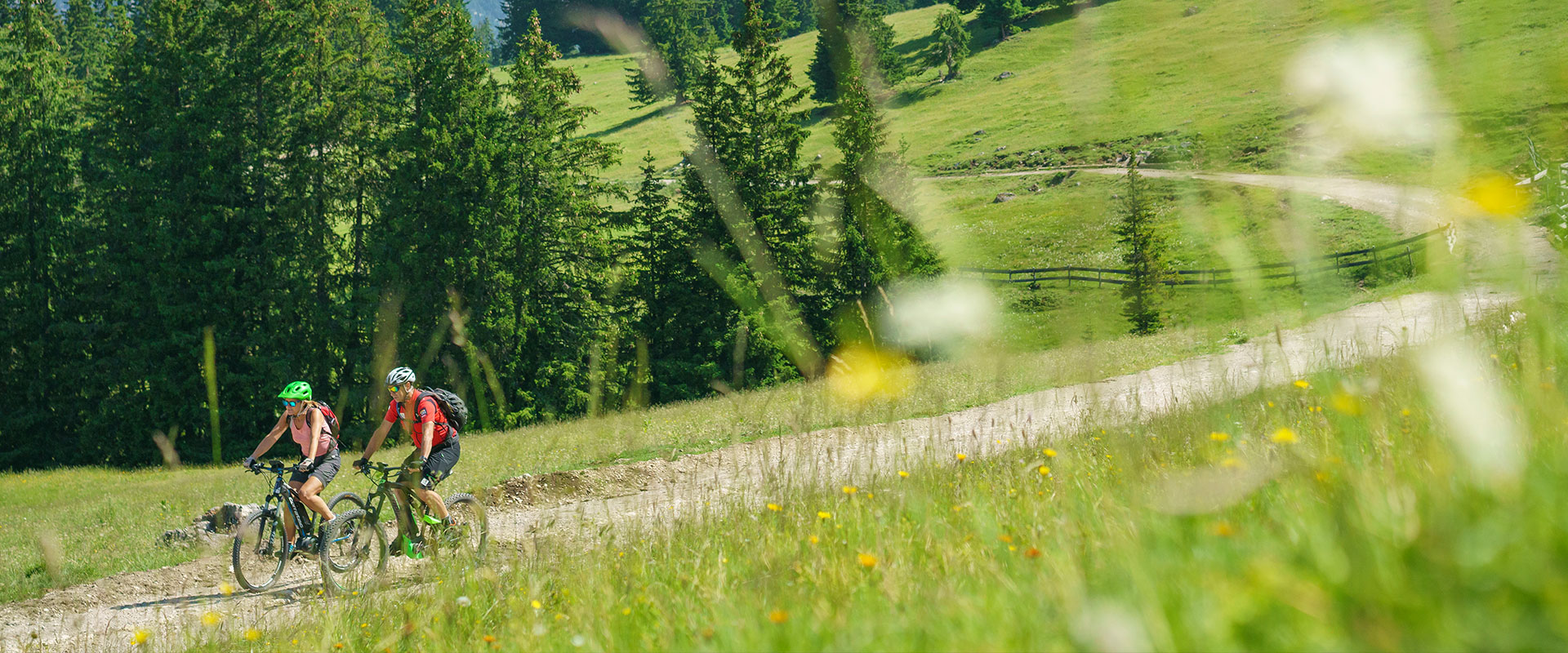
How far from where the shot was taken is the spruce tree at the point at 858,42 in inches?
3263

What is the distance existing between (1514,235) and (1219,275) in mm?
43919

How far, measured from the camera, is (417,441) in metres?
8.41

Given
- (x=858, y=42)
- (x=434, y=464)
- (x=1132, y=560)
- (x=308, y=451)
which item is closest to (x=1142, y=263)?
(x=434, y=464)

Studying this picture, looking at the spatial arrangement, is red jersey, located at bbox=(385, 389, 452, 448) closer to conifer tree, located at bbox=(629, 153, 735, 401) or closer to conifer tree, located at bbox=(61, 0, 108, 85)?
conifer tree, located at bbox=(629, 153, 735, 401)

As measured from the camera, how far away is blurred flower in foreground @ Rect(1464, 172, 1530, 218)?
132 inches

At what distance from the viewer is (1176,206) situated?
50812 mm

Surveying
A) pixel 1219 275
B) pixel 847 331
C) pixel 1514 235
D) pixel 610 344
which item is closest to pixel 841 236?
pixel 847 331

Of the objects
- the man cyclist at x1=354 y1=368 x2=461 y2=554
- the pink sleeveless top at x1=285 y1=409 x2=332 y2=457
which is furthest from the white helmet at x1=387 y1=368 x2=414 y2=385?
the pink sleeveless top at x1=285 y1=409 x2=332 y2=457

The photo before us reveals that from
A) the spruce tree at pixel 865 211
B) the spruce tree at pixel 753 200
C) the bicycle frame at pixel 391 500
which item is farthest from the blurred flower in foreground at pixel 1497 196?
the spruce tree at pixel 865 211

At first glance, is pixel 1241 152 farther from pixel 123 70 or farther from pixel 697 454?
pixel 123 70

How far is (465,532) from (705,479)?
509 cm

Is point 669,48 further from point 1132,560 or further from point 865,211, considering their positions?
point 1132,560

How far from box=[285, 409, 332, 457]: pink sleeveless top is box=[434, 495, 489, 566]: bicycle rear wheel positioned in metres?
1.45

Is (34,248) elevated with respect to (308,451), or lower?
elevated
